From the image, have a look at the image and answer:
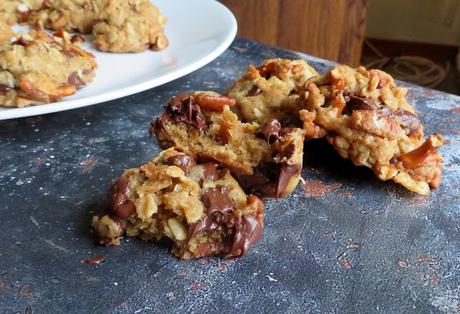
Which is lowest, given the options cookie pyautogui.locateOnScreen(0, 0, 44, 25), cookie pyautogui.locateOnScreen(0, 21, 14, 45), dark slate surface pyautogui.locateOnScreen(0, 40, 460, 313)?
dark slate surface pyautogui.locateOnScreen(0, 40, 460, 313)

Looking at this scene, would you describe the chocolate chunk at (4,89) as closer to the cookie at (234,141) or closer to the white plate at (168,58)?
the white plate at (168,58)

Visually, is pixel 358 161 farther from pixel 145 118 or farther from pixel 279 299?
pixel 145 118

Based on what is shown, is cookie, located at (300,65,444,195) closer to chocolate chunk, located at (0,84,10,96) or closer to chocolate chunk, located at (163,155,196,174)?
chocolate chunk, located at (163,155,196,174)

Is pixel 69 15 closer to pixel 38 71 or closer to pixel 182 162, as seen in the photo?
pixel 38 71

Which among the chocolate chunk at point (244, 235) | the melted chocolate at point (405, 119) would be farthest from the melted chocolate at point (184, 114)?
the melted chocolate at point (405, 119)

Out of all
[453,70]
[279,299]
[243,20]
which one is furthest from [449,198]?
[453,70]

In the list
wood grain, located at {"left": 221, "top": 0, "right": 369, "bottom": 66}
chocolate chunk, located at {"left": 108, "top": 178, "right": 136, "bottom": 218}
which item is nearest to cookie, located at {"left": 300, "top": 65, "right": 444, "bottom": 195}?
chocolate chunk, located at {"left": 108, "top": 178, "right": 136, "bottom": 218}
